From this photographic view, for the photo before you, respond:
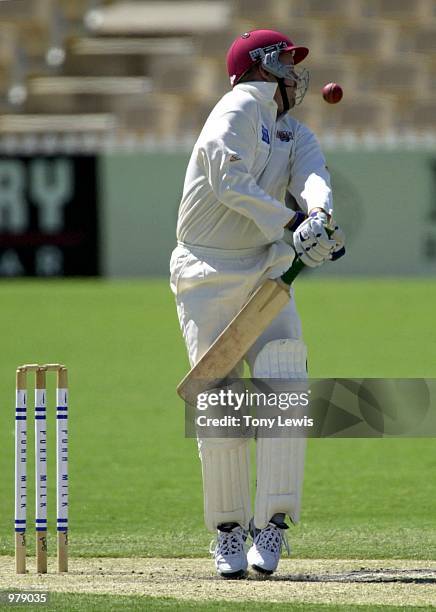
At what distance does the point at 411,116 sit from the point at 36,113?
5291mm

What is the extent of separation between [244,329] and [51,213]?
1226cm

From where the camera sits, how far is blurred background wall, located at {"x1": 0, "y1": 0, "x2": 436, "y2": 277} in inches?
648

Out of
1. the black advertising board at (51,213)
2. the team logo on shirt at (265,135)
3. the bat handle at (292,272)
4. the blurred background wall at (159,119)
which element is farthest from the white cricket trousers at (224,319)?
the black advertising board at (51,213)

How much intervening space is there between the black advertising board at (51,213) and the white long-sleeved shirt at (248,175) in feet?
38.8

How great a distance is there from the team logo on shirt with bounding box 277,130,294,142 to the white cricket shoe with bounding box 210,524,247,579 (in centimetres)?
136

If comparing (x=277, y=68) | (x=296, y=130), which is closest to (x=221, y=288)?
(x=296, y=130)

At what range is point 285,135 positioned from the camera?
197 inches

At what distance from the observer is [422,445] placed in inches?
315

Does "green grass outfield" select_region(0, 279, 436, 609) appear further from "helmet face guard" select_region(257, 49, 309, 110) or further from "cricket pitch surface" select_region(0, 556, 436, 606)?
"helmet face guard" select_region(257, 49, 309, 110)

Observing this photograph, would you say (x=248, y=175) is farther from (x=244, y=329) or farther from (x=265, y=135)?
(x=244, y=329)

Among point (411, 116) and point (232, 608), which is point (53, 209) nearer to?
point (411, 116)

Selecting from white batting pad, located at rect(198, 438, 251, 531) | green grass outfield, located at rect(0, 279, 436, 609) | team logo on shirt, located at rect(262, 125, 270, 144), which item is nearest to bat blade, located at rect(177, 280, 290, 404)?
white batting pad, located at rect(198, 438, 251, 531)

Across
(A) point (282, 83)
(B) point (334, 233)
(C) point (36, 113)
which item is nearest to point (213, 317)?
(B) point (334, 233)

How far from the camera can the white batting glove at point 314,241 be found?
462 cm
